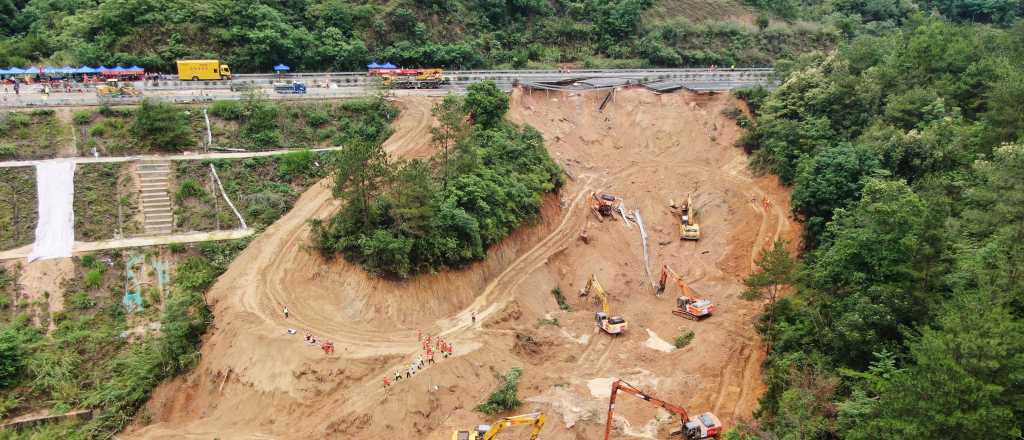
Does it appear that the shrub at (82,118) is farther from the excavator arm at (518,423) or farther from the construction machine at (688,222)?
the construction machine at (688,222)

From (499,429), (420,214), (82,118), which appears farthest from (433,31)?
(499,429)

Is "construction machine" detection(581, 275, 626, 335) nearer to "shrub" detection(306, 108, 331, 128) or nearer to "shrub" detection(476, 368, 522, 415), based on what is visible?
"shrub" detection(476, 368, 522, 415)

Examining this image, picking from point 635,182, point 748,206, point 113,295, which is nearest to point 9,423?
point 113,295

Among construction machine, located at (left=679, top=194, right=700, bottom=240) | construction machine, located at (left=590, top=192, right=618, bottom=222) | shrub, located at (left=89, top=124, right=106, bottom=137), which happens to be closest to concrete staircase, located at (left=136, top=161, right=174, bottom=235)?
shrub, located at (left=89, top=124, right=106, bottom=137)

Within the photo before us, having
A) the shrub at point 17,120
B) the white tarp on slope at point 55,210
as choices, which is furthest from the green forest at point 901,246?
the shrub at point 17,120

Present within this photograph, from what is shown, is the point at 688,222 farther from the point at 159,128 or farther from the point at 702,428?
the point at 159,128

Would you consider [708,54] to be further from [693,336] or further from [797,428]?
[797,428]
